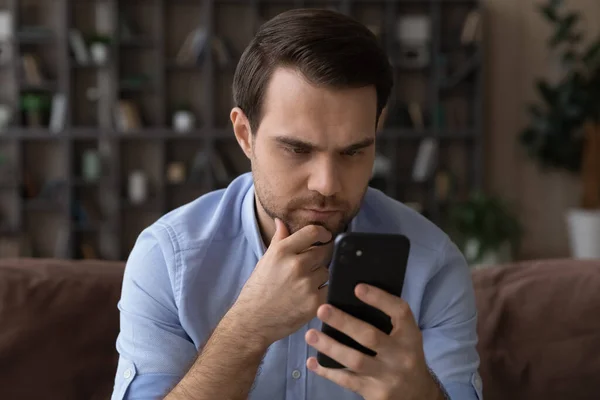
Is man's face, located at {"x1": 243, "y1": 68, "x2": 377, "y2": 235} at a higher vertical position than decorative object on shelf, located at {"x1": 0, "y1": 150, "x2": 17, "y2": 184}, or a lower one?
higher

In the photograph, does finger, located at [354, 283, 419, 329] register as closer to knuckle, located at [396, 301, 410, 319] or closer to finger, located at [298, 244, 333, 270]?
knuckle, located at [396, 301, 410, 319]

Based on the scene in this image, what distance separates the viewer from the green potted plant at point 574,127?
513 cm

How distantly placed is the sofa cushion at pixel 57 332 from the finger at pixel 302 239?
0.55m

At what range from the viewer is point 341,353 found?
1080 millimetres

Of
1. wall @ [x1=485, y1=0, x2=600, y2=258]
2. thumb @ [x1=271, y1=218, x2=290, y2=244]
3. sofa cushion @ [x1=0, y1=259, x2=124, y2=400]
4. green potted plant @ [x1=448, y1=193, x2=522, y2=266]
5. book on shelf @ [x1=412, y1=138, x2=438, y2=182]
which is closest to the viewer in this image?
thumb @ [x1=271, y1=218, x2=290, y2=244]

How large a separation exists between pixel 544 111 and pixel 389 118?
114 cm

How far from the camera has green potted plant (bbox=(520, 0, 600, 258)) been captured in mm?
5129

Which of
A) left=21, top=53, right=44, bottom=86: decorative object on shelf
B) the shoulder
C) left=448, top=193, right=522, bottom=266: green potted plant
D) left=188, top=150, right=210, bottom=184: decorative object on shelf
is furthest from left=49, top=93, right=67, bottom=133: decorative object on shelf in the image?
the shoulder

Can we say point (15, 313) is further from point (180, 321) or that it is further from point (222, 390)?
point (222, 390)

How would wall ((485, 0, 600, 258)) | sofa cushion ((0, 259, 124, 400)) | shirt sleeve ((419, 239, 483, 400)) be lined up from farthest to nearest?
wall ((485, 0, 600, 258))
sofa cushion ((0, 259, 124, 400))
shirt sleeve ((419, 239, 483, 400))

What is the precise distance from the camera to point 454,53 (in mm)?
5656

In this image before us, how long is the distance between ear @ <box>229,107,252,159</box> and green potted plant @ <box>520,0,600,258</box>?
4.14m

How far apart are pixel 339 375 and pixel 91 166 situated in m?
4.62

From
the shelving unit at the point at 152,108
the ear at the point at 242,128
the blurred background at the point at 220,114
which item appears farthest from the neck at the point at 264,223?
the shelving unit at the point at 152,108
